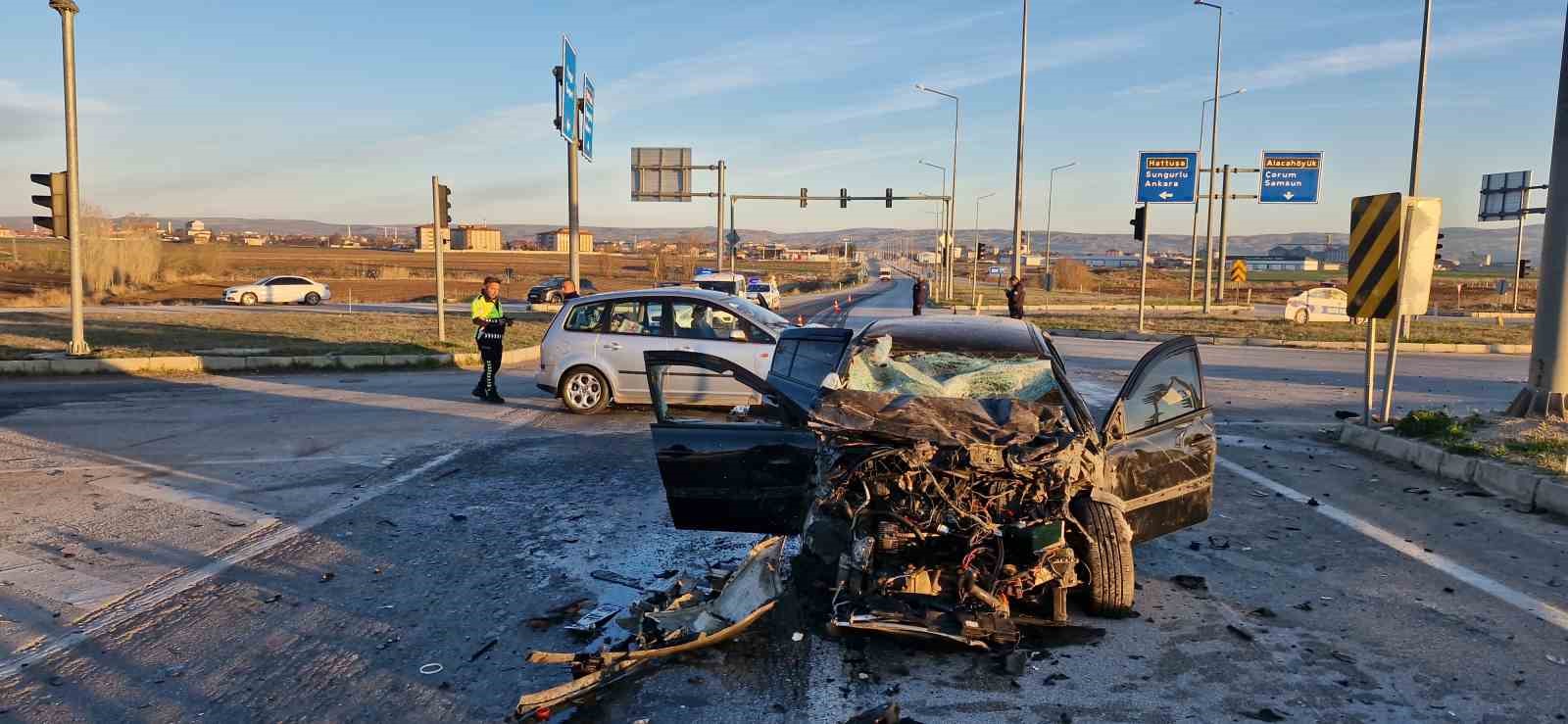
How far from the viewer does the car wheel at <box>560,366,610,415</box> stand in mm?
12125

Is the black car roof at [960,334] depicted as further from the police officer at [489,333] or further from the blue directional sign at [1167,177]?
the blue directional sign at [1167,177]

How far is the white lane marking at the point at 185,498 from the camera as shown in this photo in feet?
23.2

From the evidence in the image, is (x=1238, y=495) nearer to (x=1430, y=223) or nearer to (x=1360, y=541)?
(x=1360, y=541)

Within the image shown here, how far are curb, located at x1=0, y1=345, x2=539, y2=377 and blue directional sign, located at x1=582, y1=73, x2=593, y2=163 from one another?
7.06 meters

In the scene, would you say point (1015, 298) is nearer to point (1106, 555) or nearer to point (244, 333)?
point (244, 333)

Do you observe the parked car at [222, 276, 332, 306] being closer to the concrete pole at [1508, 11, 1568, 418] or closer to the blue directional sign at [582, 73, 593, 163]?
the blue directional sign at [582, 73, 593, 163]

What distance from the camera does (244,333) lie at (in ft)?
74.7

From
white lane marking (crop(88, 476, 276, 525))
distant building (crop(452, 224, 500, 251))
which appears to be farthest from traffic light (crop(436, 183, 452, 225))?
distant building (crop(452, 224, 500, 251))

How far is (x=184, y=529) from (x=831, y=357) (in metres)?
4.57

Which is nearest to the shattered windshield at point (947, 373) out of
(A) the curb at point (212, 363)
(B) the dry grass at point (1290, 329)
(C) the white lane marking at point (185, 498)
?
(C) the white lane marking at point (185, 498)

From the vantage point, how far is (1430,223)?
33.4 ft

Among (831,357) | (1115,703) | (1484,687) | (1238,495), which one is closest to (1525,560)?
(1238,495)

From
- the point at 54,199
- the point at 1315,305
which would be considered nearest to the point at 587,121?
the point at 54,199

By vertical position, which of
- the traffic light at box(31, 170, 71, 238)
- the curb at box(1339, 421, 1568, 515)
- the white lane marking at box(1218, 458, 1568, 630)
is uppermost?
the traffic light at box(31, 170, 71, 238)
